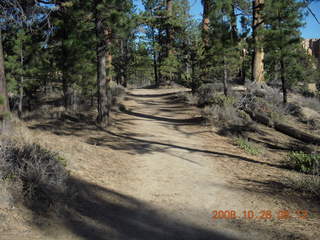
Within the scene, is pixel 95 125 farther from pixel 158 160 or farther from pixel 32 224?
pixel 32 224

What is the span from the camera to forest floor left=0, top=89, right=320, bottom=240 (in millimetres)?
4164

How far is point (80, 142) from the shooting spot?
8.48 m

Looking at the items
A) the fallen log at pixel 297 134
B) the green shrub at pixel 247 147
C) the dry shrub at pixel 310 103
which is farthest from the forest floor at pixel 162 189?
the dry shrub at pixel 310 103

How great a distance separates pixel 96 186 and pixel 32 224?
1.83m

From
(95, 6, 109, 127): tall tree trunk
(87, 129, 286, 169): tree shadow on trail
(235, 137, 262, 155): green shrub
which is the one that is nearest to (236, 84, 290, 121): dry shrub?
(235, 137, 262, 155): green shrub

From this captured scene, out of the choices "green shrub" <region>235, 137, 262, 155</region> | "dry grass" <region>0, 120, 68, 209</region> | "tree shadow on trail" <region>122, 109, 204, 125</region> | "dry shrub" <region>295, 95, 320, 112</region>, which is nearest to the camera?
"dry grass" <region>0, 120, 68, 209</region>

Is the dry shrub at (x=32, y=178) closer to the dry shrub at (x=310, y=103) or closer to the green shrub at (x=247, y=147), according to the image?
the green shrub at (x=247, y=147)

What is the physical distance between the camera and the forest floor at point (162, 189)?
4164 mm

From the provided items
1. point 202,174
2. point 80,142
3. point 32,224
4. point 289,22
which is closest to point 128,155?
point 80,142

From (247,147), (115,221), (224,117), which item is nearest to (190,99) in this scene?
(224,117)
